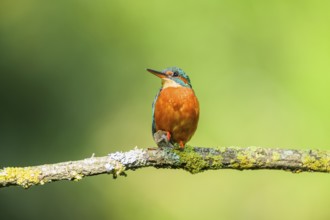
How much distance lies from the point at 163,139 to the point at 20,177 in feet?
4.61

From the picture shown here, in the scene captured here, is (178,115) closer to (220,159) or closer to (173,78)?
(173,78)

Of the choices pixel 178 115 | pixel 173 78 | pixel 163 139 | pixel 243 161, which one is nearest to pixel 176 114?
pixel 178 115

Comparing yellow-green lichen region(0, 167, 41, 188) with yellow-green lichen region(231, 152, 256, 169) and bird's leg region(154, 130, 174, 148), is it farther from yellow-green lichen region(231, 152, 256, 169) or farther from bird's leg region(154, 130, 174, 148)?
yellow-green lichen region(231, 152, 256, 169)

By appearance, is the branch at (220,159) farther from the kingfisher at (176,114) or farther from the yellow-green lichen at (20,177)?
the kingfisher at (176,114)

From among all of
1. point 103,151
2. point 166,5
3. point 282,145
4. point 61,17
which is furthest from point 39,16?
point 282,145

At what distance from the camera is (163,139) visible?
5.34 metres

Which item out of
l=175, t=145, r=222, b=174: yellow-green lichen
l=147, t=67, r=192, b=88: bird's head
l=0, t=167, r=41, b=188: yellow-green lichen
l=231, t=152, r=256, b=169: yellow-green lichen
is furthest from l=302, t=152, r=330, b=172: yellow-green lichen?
l=0, t=167, r=41, b=188: yellow-green lichen

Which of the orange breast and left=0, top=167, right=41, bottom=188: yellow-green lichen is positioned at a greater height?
the orange breast

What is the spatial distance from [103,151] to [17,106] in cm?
135

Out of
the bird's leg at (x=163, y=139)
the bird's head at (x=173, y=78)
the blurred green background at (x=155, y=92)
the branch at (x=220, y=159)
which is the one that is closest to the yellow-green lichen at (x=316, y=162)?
the branch at (x=220, y=159)

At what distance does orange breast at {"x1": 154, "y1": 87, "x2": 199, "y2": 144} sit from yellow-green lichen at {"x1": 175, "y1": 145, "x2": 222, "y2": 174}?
2.76 feet

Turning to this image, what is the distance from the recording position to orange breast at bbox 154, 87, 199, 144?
5652 millimetres

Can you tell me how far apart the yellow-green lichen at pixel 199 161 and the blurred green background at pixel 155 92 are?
3678 mm

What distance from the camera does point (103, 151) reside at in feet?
28.8
